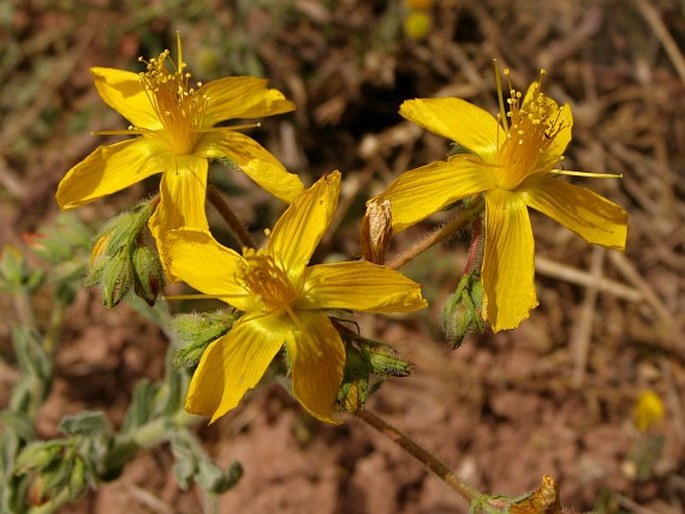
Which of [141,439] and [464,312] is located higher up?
[464,312]

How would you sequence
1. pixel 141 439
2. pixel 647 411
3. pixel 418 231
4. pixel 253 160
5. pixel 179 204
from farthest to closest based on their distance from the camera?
pixel 418 231
pixel 647 411
pixel 141 439
pixel 253 160
pixel 179 204

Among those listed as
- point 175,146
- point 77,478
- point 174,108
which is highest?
point 174,108

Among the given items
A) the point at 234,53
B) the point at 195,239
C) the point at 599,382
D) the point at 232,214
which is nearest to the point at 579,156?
the point at 599,382

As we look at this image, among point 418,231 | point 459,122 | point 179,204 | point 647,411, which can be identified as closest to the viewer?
point 179,204

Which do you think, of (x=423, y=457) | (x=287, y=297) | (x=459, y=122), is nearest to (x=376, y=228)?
(x=287, y=297)

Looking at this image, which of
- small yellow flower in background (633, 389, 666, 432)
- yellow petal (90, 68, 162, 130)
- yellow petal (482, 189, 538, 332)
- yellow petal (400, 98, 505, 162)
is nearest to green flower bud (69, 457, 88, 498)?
yellow petal (90, 68, 162, 130)

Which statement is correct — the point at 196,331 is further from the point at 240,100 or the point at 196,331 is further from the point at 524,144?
the point at 524,144
